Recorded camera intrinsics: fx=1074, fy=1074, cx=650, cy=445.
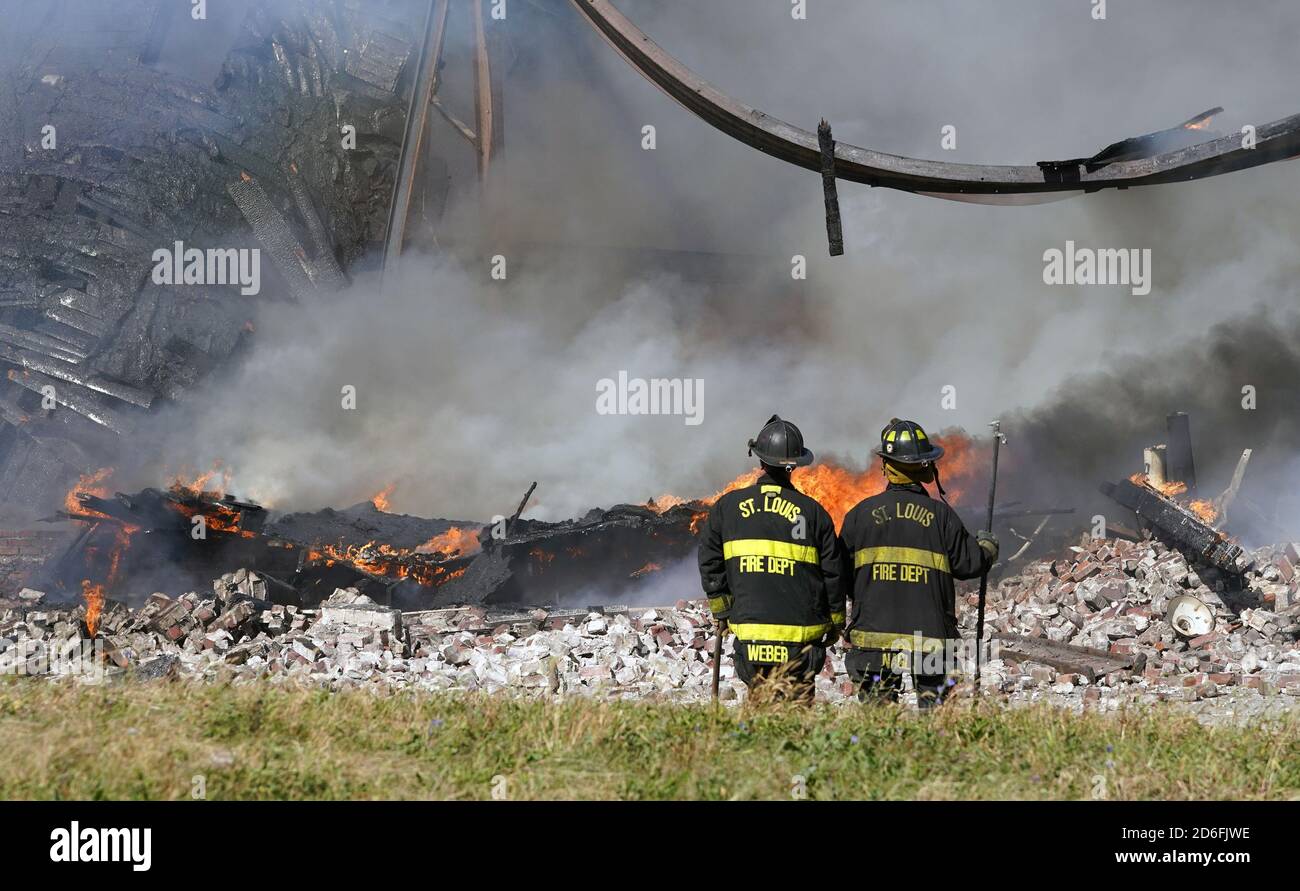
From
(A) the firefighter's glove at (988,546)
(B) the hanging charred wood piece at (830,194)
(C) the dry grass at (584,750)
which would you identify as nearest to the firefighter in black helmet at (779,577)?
(C) the dry grass at (584,750)

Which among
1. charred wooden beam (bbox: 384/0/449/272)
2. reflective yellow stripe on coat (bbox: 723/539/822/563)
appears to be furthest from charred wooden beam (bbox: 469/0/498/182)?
reflective yellow stripe on coat (bbox: 723/539/822/563)

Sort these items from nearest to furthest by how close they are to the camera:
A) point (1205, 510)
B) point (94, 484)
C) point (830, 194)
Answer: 1. point (830, 194)
2. point (1205, 510)
3. point (94, 484)

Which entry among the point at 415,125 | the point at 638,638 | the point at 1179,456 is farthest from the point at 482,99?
the point at 1179,456

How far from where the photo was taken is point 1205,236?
13836mm

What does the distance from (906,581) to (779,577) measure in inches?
24.0

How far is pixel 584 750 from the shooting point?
3986mm

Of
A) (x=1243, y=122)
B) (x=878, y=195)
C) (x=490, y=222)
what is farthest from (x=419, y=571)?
(x=1243, y=122)

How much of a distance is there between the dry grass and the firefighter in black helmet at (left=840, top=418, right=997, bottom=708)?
1.18ft

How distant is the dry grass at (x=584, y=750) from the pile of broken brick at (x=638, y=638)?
2357 mm

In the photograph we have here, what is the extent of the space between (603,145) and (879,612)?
11.4 m

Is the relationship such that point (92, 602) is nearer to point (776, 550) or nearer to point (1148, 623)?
point (776, 550)

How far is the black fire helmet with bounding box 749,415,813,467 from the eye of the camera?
5.25 m
